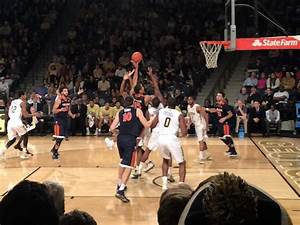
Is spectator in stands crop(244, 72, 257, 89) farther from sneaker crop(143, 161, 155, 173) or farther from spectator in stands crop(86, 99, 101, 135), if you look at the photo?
sneaker crop(143, 161, 155, 173)

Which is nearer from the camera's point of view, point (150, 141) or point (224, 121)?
point (150, 141)

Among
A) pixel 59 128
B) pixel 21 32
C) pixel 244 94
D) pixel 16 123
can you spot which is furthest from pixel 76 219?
pixel 21 32

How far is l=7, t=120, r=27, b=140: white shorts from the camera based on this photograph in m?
12.7

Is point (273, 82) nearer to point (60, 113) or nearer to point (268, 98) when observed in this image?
point (268, 98)

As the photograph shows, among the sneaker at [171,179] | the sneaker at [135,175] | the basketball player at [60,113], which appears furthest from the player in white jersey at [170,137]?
the basketball player at [60,113]

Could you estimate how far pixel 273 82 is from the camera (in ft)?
60.5

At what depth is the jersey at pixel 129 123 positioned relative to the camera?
8.77 m

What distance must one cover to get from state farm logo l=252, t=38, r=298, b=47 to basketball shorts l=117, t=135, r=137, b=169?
4111 mm

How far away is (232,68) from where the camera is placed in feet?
70.4

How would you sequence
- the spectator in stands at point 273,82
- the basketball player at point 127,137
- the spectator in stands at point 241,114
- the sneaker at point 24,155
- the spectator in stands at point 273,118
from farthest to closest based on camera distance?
the spectator in stands at point 273,82 → the spectator in stands at point 273,118 → the spectator in stands at point 241,114 → the sneaker at point 24,155 → the basketball player at point 127,137

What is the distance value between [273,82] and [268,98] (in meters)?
1.02

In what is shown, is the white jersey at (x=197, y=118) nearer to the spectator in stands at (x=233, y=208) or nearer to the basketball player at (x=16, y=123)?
the basketball player at (x=16, y=123)

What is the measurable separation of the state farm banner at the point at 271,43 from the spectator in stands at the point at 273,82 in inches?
281

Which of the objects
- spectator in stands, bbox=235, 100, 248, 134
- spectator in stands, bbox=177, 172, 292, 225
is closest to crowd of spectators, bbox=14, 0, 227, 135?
spectator in stands, bbox=235, 100, 248, 134
